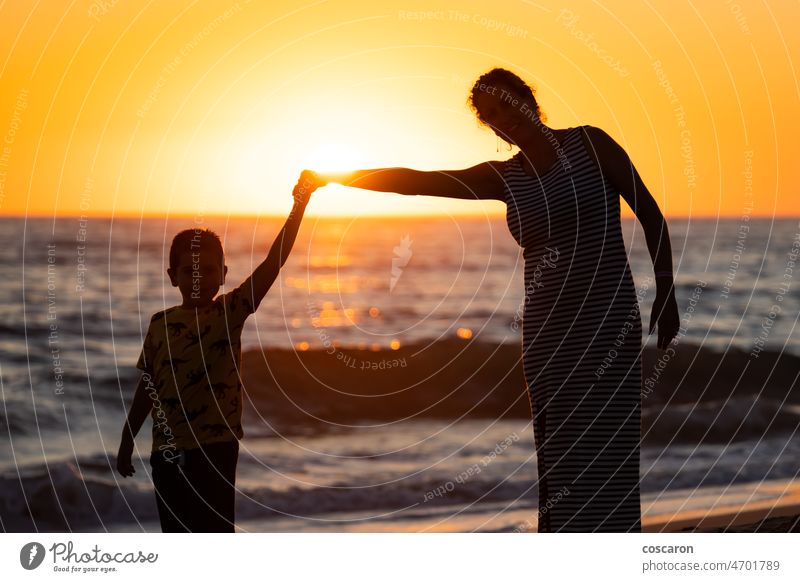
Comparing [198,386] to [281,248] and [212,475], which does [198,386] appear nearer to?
[212,475]

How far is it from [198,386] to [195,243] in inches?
24.9

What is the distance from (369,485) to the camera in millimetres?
10023

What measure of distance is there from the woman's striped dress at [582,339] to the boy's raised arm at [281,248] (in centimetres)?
100

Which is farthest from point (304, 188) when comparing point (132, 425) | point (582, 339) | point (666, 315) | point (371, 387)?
point (371, 387)

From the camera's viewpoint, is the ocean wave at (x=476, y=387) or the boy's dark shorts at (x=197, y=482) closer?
the boy's dark shorts at (x=197, y=482)

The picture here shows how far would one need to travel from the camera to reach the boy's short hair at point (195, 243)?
203 inches

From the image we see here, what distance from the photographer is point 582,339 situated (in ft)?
16.7

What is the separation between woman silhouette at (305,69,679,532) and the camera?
4984 millimetres

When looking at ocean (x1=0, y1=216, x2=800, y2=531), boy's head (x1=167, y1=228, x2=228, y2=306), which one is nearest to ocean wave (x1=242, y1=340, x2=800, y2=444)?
ocean (x1=0, y1=216, x2=800, y2=531)

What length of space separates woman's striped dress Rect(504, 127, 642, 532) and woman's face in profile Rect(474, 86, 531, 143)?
216mm

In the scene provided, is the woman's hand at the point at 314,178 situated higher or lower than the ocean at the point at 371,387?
higher
